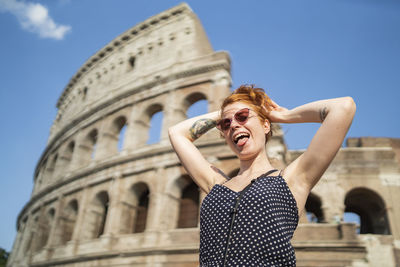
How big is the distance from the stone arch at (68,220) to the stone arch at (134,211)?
3907 millimetres

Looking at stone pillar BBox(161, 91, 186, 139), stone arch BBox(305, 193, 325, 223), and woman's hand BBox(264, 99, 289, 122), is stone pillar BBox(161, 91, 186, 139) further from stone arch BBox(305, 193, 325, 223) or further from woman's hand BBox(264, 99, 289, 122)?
woman's hand BBox(264, 99, 289, 122)

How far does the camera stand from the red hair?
2.00 m

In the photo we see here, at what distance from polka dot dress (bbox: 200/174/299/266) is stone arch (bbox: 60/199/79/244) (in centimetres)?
1530

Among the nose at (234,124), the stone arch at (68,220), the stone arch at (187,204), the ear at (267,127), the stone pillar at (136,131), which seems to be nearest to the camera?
the nose at (234,124)

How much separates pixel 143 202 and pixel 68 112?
12.4 meters

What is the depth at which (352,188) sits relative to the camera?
476 inches

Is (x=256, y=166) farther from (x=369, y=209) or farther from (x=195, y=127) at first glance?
(x=369, y=209)

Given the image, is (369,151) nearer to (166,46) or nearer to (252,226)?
(166,46)

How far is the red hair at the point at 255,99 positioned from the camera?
6.55ft

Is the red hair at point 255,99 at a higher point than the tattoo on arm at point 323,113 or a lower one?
higher

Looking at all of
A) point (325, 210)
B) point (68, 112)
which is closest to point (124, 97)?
point (68, 112)

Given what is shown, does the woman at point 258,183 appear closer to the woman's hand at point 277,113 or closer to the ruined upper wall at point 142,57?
the woman's hand at point 277,113

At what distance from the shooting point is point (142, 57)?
18.5 meters

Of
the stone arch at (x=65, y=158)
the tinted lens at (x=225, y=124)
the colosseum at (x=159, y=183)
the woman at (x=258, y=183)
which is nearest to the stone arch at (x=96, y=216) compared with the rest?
the colosseum at (x=159, y=183)
